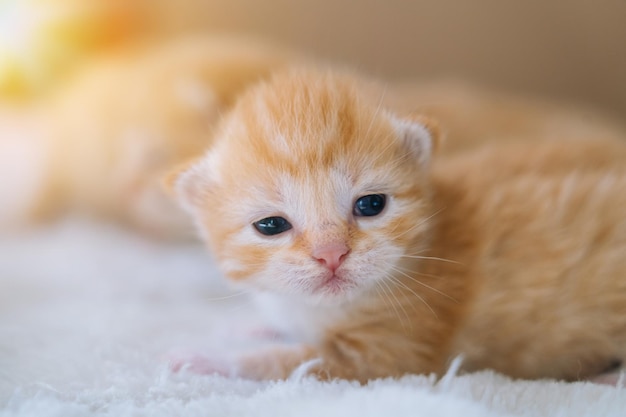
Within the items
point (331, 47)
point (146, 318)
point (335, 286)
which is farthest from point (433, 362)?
point (331, 47)

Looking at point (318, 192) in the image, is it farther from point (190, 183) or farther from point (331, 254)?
point (190, 183)

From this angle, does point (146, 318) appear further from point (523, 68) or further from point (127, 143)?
point (523, 68)

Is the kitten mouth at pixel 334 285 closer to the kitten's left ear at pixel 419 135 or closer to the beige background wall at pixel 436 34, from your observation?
the kitten's left ear at pixel 419 135

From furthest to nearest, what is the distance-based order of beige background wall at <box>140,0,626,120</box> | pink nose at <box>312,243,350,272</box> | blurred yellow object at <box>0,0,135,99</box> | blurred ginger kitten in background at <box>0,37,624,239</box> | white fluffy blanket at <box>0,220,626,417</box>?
beige background wall at <box>140,0,626,120</box> < blurred yellow object at <box>0,0,135,99</box> < blurred ginger kitten in background at <box>0,37,624,239</box> < pink nose at <box>312,243,350,272</box> < white fluffy blanket at <box>0,220,626,417</box>

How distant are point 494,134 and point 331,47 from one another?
3.07 ft

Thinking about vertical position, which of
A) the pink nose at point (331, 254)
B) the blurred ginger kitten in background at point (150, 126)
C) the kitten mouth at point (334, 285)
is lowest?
the kitten mouth at point (334, 285)

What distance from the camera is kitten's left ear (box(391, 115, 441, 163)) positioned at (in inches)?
48.2

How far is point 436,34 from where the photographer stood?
275 cm

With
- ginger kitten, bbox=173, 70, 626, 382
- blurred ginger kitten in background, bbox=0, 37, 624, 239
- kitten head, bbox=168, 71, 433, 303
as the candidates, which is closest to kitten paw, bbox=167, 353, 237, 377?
ginger kitten, bbox=173, 70, 626, 382

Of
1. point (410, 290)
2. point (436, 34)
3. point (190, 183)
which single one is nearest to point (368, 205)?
point (410, 290)

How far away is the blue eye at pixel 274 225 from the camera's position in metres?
1.14

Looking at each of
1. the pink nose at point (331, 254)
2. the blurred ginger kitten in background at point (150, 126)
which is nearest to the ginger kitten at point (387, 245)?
the pink nose at point (331, 254)

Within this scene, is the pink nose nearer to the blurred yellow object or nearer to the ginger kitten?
the ginger kitten

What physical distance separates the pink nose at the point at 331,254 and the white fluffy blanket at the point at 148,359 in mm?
195
